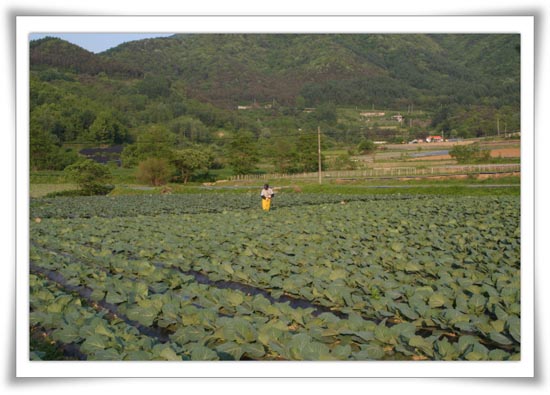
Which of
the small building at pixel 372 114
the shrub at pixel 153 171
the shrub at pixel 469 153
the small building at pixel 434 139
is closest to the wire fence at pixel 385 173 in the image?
the shrub at pixel 469 153

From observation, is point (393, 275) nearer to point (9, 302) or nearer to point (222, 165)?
point (9, 302)

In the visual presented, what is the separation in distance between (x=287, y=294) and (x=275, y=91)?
39.3m

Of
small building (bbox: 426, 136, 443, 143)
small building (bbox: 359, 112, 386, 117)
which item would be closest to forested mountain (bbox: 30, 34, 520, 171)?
small building (bbox: 359, 112, 386, 117)

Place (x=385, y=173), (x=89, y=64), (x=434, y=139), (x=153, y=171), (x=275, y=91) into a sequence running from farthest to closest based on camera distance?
(x=275, y=91), (x=434, y=139), (x=385, y=173), (x=89, y=64), (x=153, y=171)

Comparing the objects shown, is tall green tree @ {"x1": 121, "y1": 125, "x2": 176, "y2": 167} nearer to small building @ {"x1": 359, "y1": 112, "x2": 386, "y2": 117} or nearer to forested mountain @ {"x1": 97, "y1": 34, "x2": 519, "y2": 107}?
forested mountain @ {"x1": 97, "y1": 34, "x2": 519, "y2": 107}

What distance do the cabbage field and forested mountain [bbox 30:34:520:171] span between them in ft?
73.2

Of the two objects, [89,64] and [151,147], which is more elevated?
[89,64]

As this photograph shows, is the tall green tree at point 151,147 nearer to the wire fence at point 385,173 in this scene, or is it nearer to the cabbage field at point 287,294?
the wire fence at point 385,173

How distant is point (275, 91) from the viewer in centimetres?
4322

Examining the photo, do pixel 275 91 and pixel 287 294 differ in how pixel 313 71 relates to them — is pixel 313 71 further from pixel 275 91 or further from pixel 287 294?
pixel 287 294

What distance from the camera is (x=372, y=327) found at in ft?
12.4

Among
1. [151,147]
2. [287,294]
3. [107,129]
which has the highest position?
[107,129]

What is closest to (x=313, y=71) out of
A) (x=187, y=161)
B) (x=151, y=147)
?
(x=187, y=161)
